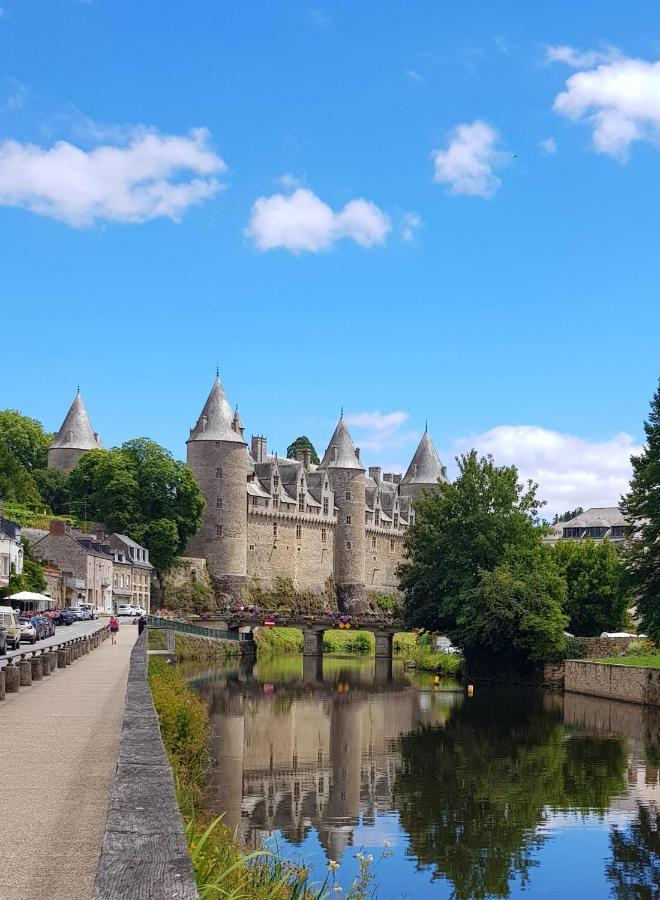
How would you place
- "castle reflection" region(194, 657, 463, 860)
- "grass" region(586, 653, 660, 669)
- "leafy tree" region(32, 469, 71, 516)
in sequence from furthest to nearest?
"leafy tree" region(32, 469, 71, 516) → "grass" region(586, 653, 660, 669) → "castle reflection" region(194, 657, 463, 860)

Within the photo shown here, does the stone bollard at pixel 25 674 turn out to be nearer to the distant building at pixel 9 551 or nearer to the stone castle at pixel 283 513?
the distant building at pixel 9 551

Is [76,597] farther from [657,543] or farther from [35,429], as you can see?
[657,543]

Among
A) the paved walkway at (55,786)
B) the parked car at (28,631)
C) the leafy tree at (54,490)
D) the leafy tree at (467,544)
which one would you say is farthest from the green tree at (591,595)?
the leafy tree at (54,490)

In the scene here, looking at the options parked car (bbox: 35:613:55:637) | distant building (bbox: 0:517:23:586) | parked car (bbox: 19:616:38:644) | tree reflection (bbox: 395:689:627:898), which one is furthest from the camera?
distant building (bbox: 0:517:23:586)

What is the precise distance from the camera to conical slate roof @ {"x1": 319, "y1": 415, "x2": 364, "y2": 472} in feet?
322

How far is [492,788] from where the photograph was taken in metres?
22.5

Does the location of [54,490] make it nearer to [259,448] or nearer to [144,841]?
[259,448]

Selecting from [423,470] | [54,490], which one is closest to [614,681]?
[54,490]

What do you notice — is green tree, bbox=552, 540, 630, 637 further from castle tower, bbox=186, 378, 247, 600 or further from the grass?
castle tower, bbox=186, 378, 247, 600

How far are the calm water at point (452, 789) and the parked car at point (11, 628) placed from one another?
6278 millimetres

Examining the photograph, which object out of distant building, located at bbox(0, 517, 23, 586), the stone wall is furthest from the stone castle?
the stone wall

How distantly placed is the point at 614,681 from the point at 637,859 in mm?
25307

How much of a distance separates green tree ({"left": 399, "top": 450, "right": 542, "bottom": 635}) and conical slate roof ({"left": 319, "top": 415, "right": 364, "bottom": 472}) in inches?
1754

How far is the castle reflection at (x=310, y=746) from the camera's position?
19141 mm
